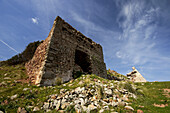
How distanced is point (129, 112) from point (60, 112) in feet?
9.65

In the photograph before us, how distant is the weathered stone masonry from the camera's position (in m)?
6.29

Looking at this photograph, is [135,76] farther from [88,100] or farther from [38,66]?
[38,66]

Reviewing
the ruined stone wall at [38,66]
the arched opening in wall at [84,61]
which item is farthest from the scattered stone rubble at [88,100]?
the arched opening in wall at [84,61]

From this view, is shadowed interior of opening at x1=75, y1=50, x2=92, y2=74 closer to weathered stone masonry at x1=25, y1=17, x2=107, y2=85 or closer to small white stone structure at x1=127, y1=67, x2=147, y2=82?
weathered stone masonry at x1=25, y1=17, x2=107, y2=85

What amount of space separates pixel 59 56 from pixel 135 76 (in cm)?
1974

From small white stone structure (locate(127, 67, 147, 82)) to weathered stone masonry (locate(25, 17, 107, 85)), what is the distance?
1430 centimetres

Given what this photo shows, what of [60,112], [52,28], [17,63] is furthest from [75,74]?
[17,63]

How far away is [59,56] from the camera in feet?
24.4

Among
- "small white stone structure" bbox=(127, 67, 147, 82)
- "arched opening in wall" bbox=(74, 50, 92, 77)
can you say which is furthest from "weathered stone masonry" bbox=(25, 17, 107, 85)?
"small white stone structure" bbox=(127, 67, 147, 82)

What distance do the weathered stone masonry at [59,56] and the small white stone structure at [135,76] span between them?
14.3m

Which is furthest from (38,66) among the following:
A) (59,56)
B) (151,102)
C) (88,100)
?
(151,102)

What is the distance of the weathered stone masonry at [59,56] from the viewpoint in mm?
6286

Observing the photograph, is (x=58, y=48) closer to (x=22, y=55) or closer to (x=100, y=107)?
(x=100, y=107)

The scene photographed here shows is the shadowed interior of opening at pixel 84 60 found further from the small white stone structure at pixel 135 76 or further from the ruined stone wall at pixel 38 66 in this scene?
the small white stone structure at pixel 135 76
